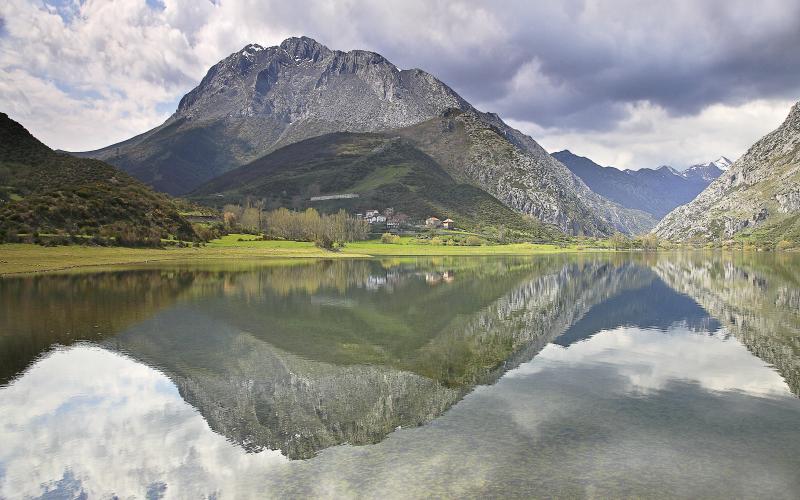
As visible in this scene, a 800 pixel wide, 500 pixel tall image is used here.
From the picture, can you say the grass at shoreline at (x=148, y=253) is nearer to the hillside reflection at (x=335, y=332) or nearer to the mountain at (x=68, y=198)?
the mountain at (x=68, y=198)

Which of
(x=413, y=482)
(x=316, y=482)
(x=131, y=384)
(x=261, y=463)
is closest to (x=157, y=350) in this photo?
(x=131, y=384)

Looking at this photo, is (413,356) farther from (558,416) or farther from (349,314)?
(349,314)

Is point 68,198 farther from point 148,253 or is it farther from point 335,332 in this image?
point 335,332

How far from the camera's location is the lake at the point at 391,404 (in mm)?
13219

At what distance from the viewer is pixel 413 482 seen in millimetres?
12789

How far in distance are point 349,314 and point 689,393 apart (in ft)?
87.5

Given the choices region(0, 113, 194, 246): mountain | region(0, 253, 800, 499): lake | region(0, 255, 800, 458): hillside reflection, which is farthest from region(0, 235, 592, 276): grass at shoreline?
region(0, 253, 800, 499): lake

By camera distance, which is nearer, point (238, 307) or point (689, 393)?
point (689, 393)

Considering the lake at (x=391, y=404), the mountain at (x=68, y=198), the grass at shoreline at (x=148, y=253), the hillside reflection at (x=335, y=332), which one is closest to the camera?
the lake at (x=391, y=404)

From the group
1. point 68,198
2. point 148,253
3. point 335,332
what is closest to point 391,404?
point 335,332

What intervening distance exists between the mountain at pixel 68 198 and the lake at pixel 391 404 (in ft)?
267

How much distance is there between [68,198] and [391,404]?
12895cm

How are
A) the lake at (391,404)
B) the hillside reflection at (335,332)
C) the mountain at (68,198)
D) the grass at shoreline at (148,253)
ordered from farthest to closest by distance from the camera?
the mountain at (68,198) → the grass at shoreline at (148,253) → the hillside reflection at (335,332) → the lake at (391,404)

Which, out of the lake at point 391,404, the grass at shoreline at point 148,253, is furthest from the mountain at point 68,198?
the lake at point 391,404
